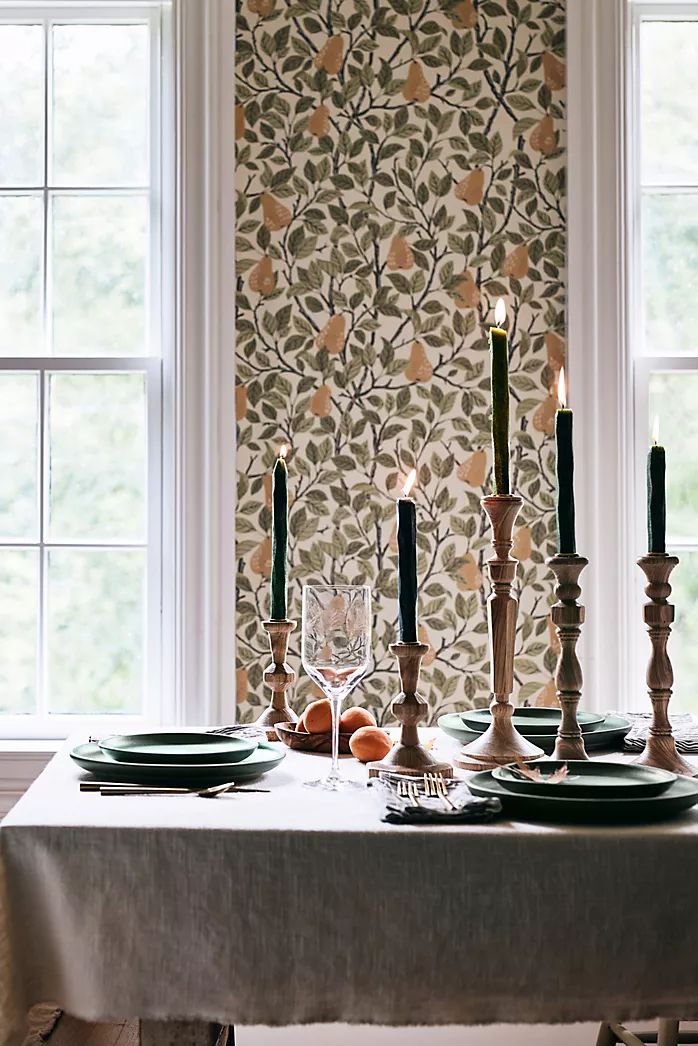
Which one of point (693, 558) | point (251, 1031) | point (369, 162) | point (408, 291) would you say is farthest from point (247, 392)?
point (251, 1031)

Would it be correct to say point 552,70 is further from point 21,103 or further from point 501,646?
point 501,646

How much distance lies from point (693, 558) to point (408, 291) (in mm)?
977

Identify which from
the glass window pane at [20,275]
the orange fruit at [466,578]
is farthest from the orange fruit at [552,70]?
the glass window pane at [20,275]

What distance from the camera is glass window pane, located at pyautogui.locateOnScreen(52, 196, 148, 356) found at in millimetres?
2768

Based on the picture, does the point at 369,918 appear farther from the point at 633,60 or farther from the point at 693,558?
the point at 633,60

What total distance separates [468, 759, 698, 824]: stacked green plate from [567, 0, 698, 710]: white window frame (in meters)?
1.33

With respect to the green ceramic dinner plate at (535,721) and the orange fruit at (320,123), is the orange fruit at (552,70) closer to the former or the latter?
the orange fruit at (320,123)

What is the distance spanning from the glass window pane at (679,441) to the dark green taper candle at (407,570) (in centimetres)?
154

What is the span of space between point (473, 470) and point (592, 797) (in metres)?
1.50

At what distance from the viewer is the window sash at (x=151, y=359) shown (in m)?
2.70

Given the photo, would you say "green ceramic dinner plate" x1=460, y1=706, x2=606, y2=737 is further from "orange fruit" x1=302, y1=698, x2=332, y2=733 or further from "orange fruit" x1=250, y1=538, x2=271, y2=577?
"orange fruit" x1=250, y1=538, x2=271, y2=577

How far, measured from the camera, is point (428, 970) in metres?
1.12

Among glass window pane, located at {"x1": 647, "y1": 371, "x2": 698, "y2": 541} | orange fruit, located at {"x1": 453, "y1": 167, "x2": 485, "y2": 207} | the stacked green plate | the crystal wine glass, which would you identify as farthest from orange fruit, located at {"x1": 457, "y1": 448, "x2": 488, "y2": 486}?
the stacked green plate

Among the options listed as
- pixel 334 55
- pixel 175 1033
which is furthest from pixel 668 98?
pixel 175 1033
